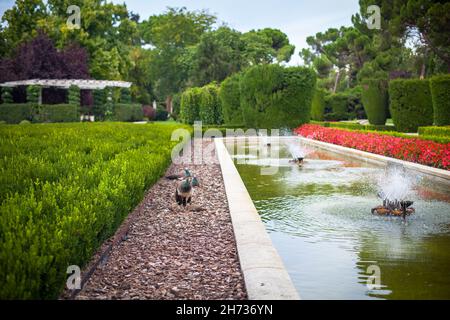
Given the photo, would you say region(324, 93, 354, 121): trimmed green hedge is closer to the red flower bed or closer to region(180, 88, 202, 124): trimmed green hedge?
region(180, 88, 202, 124): trimmed green hedge

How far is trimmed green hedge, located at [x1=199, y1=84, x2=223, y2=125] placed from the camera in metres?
33.8

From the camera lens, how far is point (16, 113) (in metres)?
36.8

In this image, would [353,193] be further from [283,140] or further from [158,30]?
[158,30]

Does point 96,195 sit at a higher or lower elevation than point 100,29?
lower

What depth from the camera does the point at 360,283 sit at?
4.25 meters

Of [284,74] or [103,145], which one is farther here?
[284,74]

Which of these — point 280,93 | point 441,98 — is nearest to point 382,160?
point 441,98

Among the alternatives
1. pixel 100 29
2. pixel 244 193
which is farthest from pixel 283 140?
pixel 100 29

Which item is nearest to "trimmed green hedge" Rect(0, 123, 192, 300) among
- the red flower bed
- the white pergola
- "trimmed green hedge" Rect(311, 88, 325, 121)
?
the red flower bed

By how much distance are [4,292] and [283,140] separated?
22.7 m

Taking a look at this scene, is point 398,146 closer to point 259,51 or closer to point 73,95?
point 73,95

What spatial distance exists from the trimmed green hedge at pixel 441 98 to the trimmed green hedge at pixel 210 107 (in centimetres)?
1678

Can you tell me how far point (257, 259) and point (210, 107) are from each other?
1166 inches
